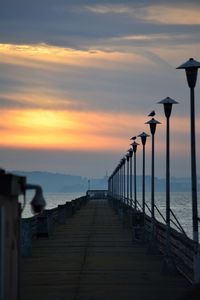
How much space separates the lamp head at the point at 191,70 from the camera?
19484mm

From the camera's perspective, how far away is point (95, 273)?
69.7 feet

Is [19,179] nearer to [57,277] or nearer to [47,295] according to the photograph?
[47,295]

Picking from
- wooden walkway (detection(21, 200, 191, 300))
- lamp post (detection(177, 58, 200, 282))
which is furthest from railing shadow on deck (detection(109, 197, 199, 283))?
lamp post (detection(177, 58, 200, 282))

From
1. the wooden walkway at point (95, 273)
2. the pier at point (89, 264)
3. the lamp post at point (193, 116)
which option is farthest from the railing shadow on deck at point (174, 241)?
the lamp post at point (193, 116)

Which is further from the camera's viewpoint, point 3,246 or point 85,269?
point 85,269

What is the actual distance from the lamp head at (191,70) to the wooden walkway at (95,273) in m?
5.38

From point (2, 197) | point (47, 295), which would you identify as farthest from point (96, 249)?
point (2, 197)

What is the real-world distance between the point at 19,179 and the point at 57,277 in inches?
322

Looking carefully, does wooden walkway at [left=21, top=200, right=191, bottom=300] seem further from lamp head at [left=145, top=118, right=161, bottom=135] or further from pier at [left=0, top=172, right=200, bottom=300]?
lamp head at [left=145, top=118, right=161, bottom=135]

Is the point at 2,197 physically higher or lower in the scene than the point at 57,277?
higher

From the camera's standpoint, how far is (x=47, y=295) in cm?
1745

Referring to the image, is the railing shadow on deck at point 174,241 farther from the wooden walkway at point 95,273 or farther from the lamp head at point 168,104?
the lamp head at point 168,104

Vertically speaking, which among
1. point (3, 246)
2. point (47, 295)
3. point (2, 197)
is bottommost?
point (47, 295)

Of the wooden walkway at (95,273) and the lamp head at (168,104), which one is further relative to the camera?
the lamp head at (168,104)
